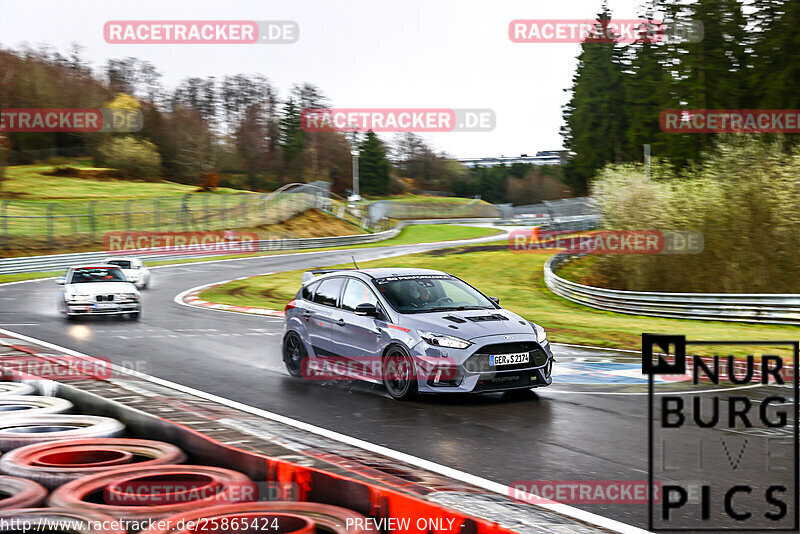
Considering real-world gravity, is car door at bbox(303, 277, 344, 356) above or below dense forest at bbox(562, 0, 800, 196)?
below

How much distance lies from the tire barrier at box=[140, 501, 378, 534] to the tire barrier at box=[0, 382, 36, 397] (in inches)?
188

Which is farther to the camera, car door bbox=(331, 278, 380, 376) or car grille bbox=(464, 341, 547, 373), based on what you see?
car door bbox=(331, 278, 380, 376)

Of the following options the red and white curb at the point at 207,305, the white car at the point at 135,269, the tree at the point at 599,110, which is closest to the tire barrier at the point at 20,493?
the red and white curb at the point at 207,305

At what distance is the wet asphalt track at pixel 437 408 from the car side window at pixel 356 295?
1095 mm

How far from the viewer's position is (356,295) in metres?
11.4

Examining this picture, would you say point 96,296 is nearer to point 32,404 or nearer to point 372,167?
point 32,404

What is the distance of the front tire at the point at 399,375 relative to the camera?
10086 mm

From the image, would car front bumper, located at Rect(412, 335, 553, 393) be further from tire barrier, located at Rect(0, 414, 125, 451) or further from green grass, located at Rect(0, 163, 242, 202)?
green grass, located at Rect(0, 163, 242, 202)

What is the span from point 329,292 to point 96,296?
1032 cm

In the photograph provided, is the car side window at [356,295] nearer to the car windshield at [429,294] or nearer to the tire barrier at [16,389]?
the car windshield at [429,294]

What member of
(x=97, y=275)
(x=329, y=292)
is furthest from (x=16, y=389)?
(x=97, y=275)

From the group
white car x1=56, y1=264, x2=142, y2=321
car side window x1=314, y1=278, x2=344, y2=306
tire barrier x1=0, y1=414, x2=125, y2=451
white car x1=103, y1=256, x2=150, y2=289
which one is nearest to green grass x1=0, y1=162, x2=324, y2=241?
white car x1=103, y1=256, x2=150, y2=289

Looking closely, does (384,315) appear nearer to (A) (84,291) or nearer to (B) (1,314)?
(A) (84,291)

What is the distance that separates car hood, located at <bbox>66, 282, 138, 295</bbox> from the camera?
20.4 m
